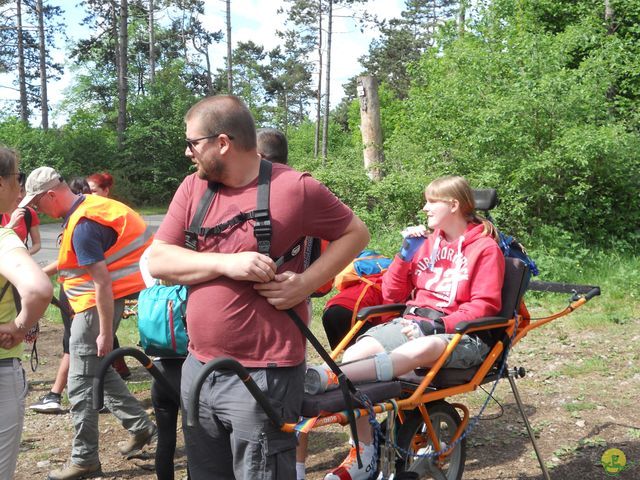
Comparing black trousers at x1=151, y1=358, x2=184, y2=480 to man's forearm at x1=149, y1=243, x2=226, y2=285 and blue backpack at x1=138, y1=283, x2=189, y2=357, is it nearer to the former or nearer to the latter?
blue backpack at x1=138, y1=283, x2=189, y2=357

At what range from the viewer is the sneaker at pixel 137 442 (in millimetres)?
4703

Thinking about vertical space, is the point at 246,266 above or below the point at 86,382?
above

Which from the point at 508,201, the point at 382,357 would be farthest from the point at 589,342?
the point at 382,357

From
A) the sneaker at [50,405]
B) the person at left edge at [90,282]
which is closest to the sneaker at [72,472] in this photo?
the person at left edge at [90,282]

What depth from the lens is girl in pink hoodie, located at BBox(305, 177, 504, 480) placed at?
349 cm

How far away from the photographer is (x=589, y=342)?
281 inches

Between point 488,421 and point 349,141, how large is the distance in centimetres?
4165

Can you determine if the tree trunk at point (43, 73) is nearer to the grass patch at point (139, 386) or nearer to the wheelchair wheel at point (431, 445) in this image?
the grass patch at point (139, 386)

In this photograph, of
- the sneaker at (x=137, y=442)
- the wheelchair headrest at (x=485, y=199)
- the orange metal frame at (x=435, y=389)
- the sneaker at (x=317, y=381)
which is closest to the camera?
the sneaker at (x=317, y=381)

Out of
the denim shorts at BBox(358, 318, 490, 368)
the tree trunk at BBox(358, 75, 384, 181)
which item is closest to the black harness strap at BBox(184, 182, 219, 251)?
the denim shorts at BBox(358, 318, 490, 368)

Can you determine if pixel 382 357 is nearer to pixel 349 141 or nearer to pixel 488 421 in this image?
pixel 488 421

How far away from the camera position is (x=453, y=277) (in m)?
4.03

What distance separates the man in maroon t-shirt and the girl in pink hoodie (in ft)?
2.66

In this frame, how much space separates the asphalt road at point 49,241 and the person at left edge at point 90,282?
29.6ft
